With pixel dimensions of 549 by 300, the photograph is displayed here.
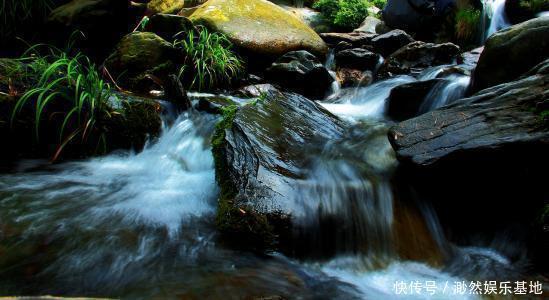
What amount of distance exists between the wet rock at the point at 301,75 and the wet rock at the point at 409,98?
5.66 ft

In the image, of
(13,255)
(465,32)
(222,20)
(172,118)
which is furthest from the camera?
(465,32)

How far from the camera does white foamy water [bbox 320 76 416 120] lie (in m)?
5.88

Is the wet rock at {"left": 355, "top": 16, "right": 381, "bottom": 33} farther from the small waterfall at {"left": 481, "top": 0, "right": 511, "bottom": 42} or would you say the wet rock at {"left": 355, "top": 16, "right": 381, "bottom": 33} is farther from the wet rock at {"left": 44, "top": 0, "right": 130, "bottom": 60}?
the wet rock at {"left": 44, "top": 0, "right": 130, "bottom": 60}

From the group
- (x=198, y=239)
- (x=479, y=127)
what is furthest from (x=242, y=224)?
(x=479, y=127)

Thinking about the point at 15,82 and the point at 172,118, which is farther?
the point at 172,118

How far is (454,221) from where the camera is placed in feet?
9.95

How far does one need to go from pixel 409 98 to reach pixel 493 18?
603cm

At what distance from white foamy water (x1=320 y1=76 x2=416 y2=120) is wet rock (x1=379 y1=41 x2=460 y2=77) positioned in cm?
41

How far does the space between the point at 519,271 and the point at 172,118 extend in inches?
166

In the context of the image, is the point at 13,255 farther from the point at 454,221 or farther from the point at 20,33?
the point at 20,33

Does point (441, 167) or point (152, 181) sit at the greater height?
point (441, 167)

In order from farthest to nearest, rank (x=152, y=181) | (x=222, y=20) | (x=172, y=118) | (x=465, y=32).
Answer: (x=465, y=32) < (x=222, y=20) < (x=172, y=118) < (x=152, y=181)

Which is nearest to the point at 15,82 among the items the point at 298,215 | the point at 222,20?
the point at 298,215

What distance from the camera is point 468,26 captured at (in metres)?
9.16
